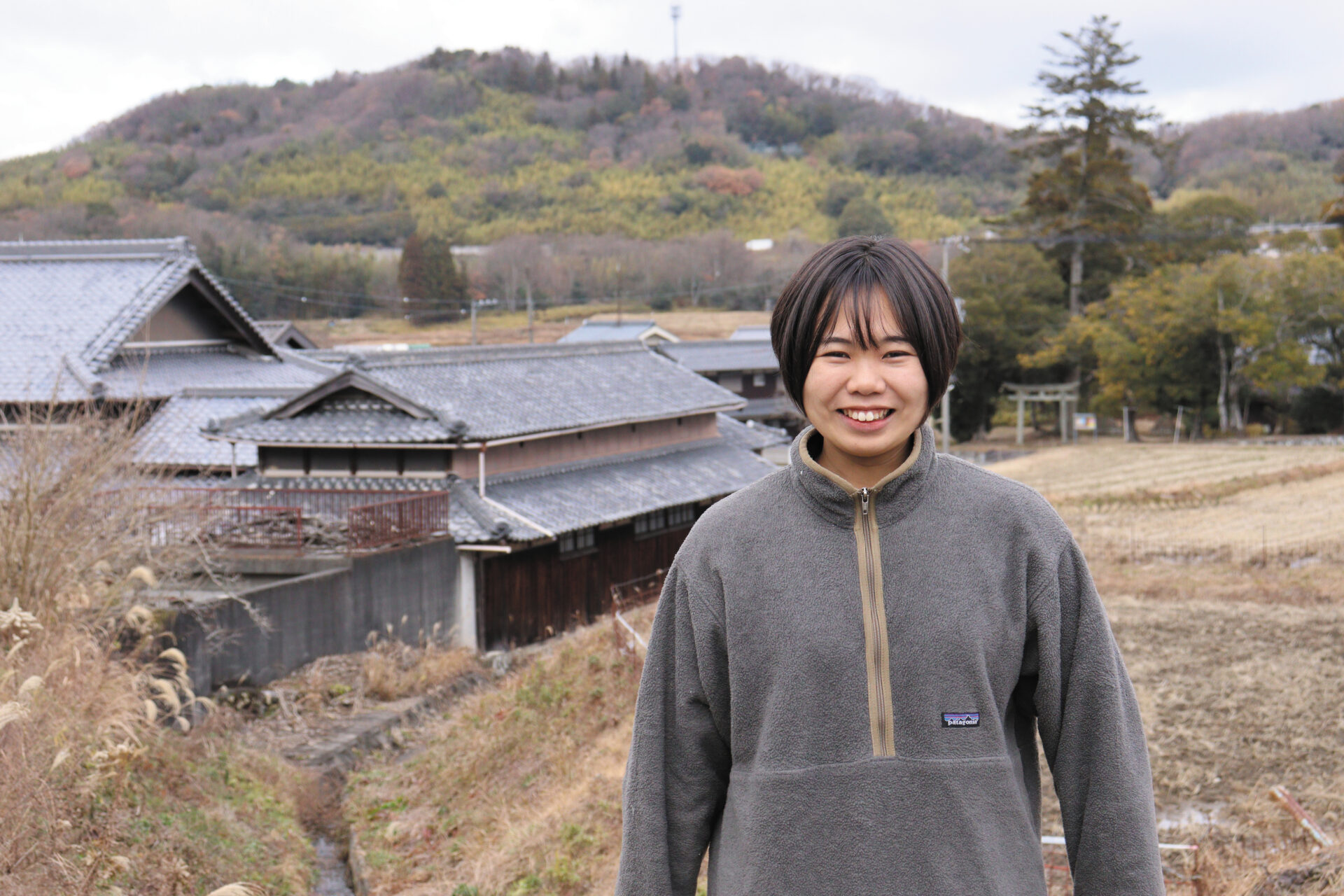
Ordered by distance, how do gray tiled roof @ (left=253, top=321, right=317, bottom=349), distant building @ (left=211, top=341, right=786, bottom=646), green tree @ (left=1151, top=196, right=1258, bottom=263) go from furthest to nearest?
1. green tree @ (left=1151, top=196, right=1258, bottom=263)
2. gray tiled roof @ (left=253, top=321, right=317, bottom=349)
3. distant building @ (left=211, top=341, right=786, bottom=646)

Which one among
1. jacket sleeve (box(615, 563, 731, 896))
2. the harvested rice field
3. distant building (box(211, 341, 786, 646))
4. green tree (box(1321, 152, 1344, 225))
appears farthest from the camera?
green tree (box(1321, 152, 1344, 225))

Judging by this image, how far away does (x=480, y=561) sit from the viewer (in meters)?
15.4

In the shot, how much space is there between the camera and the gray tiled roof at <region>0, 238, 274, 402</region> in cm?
1761

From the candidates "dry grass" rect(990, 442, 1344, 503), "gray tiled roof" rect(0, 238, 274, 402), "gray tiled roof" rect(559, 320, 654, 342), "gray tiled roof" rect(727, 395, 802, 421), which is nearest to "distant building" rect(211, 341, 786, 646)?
"gray tiled roof" rect(0, 238, 274, 402)

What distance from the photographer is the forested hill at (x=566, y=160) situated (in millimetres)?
79875

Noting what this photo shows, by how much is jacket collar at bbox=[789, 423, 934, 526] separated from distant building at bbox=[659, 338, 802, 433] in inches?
1417

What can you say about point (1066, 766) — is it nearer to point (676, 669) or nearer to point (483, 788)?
point (676, 669)

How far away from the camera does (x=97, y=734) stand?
21.3 feet

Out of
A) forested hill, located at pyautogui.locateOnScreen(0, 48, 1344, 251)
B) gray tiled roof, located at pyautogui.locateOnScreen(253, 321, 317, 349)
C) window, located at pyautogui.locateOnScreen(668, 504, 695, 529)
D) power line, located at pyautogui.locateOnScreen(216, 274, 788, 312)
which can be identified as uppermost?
forested hill, located at pyautogui.locateOnScreen(0, 48, 1344, 251)

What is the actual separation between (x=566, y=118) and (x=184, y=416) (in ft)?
343

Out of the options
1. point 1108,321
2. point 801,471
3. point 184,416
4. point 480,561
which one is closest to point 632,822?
point 801,471

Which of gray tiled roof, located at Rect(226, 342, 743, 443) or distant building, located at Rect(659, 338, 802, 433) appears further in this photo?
distant building, located at Rect(659, 338, 802, 433)

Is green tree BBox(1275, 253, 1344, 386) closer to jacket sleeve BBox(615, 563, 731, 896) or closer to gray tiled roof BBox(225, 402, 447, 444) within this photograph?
gray tiled roof BBox(225, 402, 447, 444)

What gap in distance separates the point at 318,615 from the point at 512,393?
595cm
